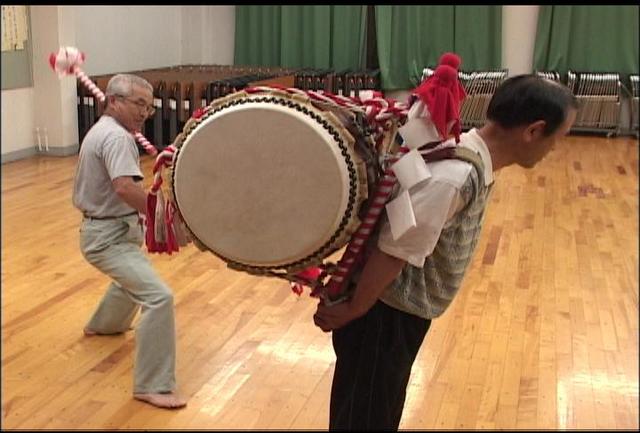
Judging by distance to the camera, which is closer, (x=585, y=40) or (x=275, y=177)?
(x=275, y=177)

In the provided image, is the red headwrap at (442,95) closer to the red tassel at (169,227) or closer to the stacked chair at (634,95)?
the red tassel at (169,227)

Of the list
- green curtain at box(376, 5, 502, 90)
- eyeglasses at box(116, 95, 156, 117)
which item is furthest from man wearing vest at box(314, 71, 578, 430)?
green curtain at box(376, 5, 502, 90)

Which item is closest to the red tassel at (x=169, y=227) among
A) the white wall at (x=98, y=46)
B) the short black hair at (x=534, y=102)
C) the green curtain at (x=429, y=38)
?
the short black hair at (x=534, y=102)

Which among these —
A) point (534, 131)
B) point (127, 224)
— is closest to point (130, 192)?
point (127, 224)

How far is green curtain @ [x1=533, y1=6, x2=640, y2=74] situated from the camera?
8.48m

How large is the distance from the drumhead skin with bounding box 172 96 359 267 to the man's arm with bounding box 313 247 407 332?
0.09m

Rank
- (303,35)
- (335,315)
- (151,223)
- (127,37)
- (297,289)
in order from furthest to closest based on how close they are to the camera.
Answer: (303,35), (127,37), (151,223), (297,289), (335,315)

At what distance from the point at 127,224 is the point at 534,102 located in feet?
5.72

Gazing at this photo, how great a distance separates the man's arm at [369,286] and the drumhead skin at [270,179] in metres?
0.09

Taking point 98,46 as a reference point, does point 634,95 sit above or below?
below

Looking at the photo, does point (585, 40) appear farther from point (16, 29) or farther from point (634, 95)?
point (16, 29)

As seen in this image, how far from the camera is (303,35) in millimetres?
9625

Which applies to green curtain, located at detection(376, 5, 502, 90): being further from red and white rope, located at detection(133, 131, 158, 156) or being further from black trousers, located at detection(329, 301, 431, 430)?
black trousers, located at detection(329, 301, 431, 430)

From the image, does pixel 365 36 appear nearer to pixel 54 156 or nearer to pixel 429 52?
pixel 429 52
